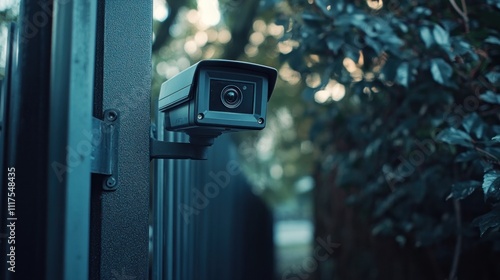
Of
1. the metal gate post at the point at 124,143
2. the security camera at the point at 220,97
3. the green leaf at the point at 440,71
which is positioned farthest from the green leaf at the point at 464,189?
the metal gate post at the point at 124,143

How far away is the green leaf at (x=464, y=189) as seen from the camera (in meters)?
2.14

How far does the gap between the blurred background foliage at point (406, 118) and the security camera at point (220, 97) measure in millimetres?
850

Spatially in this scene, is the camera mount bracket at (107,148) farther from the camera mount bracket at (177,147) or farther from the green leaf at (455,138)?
the green leaf at (455,138)

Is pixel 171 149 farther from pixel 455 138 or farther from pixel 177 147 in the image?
pixel 455 138

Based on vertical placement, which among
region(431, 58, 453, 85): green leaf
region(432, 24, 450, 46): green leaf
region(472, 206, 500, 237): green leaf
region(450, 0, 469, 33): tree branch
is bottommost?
region(472, 206, 500, 237): green leaf

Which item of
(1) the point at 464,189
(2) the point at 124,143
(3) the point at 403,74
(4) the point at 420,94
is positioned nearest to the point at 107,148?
(2) the point at 124,143

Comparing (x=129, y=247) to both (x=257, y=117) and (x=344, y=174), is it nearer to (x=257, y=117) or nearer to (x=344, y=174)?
(x=257, y=117)

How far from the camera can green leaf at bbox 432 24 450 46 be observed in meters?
2.45

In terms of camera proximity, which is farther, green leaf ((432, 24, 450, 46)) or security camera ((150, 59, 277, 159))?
green leaf ((432, 24, 450, 46))

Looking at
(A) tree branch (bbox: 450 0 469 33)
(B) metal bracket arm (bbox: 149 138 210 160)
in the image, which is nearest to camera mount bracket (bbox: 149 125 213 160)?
(B) metal bracket arm (bbox: 149 138 210 160)

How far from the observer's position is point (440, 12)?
10.1 feet

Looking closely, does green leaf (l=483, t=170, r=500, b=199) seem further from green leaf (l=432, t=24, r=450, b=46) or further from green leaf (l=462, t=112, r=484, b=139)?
green leaf (l=432, t=24, r=450, b=46)

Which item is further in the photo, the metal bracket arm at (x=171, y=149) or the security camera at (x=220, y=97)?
the metal bracket arm at (x=171, y=149)

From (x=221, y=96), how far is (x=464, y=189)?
120 cm
